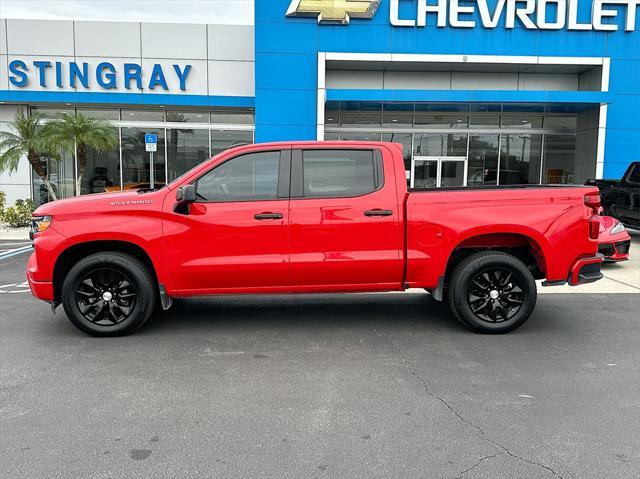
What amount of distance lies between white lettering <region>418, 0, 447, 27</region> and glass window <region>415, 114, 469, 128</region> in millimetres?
3871

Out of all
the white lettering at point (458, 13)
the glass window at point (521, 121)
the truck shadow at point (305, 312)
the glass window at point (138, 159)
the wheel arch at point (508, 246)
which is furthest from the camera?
the glass window at point (521, 121)

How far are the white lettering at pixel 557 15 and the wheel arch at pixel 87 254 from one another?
53.5 ft

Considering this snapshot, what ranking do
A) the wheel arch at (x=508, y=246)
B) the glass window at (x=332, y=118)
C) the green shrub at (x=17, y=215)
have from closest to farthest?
the wheel arch at (x=508, y=246) < the green shrub at (x=17, y=215) < the glass window at (x=332, y=118)

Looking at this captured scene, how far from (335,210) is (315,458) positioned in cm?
279

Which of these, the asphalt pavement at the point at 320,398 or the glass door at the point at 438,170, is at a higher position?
the glass door at the point at 438,170

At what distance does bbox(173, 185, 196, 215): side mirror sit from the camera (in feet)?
16.7

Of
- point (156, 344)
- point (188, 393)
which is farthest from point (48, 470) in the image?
point (156, 344)

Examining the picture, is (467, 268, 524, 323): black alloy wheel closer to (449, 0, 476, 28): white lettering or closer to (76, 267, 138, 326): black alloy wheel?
(76, 267, 138, 326): black alloy wheel

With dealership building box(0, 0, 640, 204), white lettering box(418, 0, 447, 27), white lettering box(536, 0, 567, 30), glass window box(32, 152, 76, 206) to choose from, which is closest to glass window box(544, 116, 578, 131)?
dealership building box(0, 0, 640, 204)

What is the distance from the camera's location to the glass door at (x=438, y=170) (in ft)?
66.8

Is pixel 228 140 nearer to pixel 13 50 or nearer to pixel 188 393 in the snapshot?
pixel 13 50

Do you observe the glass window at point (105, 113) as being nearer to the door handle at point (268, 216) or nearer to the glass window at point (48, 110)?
the glass window at point (48, 110)

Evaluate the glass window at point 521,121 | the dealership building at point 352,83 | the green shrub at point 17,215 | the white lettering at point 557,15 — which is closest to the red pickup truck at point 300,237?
the dealership building at point 352,83

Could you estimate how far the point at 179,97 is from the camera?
59.8ft
